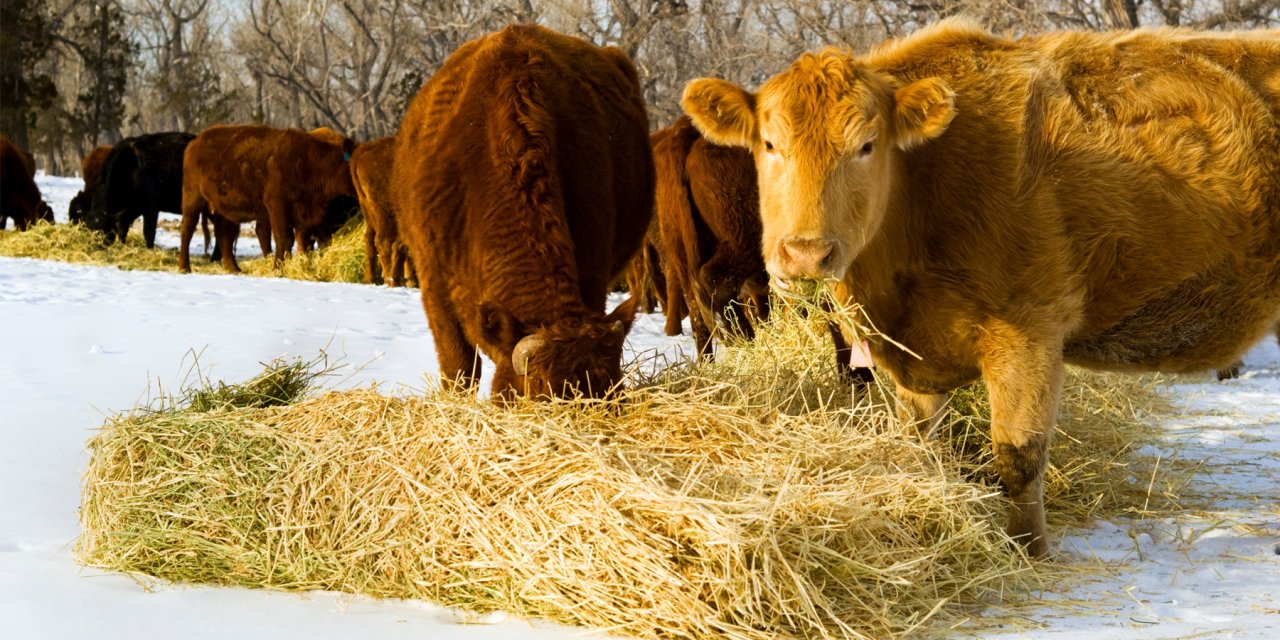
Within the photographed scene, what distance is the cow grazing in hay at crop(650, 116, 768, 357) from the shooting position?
26.4 ft

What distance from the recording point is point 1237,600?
12.0 feet

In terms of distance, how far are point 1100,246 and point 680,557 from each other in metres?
2.11

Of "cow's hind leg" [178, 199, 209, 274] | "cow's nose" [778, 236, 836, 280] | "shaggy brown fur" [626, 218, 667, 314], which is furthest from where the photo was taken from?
"cow's hind leg" [178, 199, 209, 274]

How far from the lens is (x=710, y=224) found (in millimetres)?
8195

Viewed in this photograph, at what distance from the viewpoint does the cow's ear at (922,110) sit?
153 inches

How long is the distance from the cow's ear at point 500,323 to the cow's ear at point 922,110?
1505 millimetres

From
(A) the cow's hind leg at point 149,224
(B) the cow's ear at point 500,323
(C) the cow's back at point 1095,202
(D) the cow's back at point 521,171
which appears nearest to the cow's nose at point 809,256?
(C) the cow's back at point 1095,202

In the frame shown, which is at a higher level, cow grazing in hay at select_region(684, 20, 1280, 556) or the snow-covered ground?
cow grazing in hay at select_region(684, 20, 1280, 556)

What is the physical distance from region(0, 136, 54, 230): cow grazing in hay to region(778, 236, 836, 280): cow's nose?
20.0m

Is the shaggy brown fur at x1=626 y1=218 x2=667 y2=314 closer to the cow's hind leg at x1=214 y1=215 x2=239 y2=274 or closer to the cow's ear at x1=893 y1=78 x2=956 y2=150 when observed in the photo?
the cow's hind leg at x1=214 y1=215 x2=239 y2=274

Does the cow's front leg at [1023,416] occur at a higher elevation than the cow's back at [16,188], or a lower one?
lower

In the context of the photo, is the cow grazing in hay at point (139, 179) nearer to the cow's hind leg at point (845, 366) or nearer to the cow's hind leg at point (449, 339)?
the cow's hind leg at point (845, 366)

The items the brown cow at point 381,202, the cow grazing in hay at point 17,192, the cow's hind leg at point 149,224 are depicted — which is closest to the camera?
the brown cow at point 381,202

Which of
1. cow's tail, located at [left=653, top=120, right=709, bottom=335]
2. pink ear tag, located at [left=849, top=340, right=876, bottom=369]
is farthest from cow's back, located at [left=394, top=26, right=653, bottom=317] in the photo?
cow's tail, located at [left=653, top=120, right=709, bottom=335]
